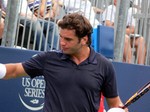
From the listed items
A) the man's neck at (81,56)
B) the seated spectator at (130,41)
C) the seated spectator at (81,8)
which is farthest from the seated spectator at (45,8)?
the man's neck at (81,56)

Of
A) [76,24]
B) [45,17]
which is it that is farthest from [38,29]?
[76,24]

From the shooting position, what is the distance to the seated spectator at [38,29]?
595 centimetres

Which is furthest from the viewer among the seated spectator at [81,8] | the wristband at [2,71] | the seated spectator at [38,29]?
the seated spectator at [81,8]

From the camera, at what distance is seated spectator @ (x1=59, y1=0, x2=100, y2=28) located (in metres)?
6.45

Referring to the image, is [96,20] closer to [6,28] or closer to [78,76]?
[6,28]

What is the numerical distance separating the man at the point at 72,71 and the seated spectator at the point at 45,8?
1.75 m

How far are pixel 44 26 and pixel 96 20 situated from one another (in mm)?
1058

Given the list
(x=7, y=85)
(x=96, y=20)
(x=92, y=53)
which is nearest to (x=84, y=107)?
(x=92, y=53)

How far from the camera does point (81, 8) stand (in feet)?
21.8

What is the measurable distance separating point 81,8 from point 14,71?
2.54m

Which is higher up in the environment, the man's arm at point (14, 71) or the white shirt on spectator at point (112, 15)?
the white shirt on spectator at point (112, 15)

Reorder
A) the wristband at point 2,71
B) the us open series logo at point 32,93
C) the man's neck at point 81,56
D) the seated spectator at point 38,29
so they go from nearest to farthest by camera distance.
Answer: the wristband at point 2,71 → the man's neck at point 81,56 → the us open series logo at point 32,93 → the seated spectator at point 38,29

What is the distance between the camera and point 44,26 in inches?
244

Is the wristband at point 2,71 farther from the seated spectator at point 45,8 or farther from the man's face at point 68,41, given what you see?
the seated spectator at point 45,8
